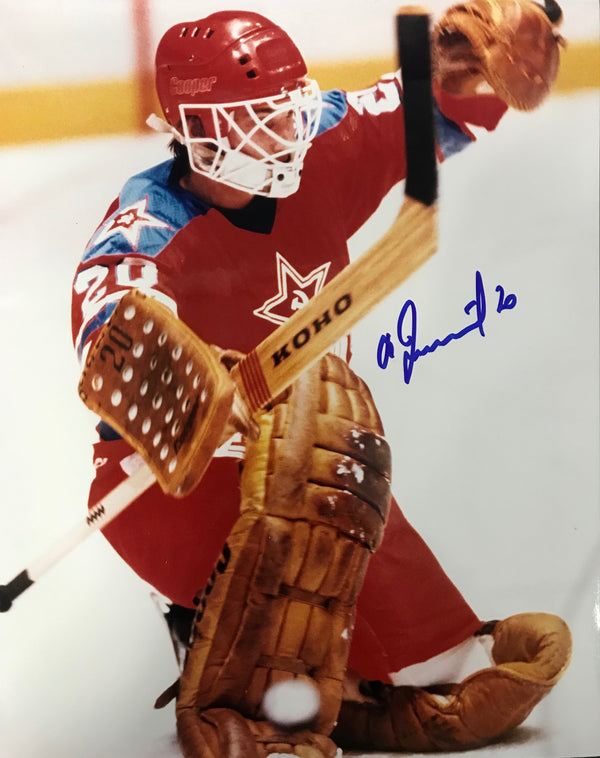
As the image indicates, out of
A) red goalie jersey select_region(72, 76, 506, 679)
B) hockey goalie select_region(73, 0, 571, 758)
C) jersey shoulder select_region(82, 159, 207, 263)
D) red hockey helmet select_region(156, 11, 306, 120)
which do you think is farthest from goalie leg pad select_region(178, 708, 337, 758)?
red hockey helmet select_region(156, 11, 306, 120)

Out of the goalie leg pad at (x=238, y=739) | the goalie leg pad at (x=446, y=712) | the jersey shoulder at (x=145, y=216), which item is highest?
the jersey shoulder at (x=145, y=216)

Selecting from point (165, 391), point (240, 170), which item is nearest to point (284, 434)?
point (165, 391)

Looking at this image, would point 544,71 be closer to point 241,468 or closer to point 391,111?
point 391,111

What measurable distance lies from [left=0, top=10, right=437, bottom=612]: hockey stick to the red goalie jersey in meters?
0.02

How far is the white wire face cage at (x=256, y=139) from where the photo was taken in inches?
45.5

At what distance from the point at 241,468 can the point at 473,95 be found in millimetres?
747

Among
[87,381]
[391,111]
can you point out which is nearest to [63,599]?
[87,381]

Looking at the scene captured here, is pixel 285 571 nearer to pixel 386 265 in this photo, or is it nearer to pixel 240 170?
pixel 386 265

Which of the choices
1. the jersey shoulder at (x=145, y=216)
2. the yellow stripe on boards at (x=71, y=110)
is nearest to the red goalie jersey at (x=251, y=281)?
the jersey shoulder at (x=145, y=216)

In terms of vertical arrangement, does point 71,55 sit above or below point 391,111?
above

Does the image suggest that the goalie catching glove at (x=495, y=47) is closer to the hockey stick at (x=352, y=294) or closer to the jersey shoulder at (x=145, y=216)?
the hockey stick at (x=352, y=294)

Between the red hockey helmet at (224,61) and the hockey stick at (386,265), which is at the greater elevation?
the red hockey helmet at (224,61)

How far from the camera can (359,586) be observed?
119 centimetres
